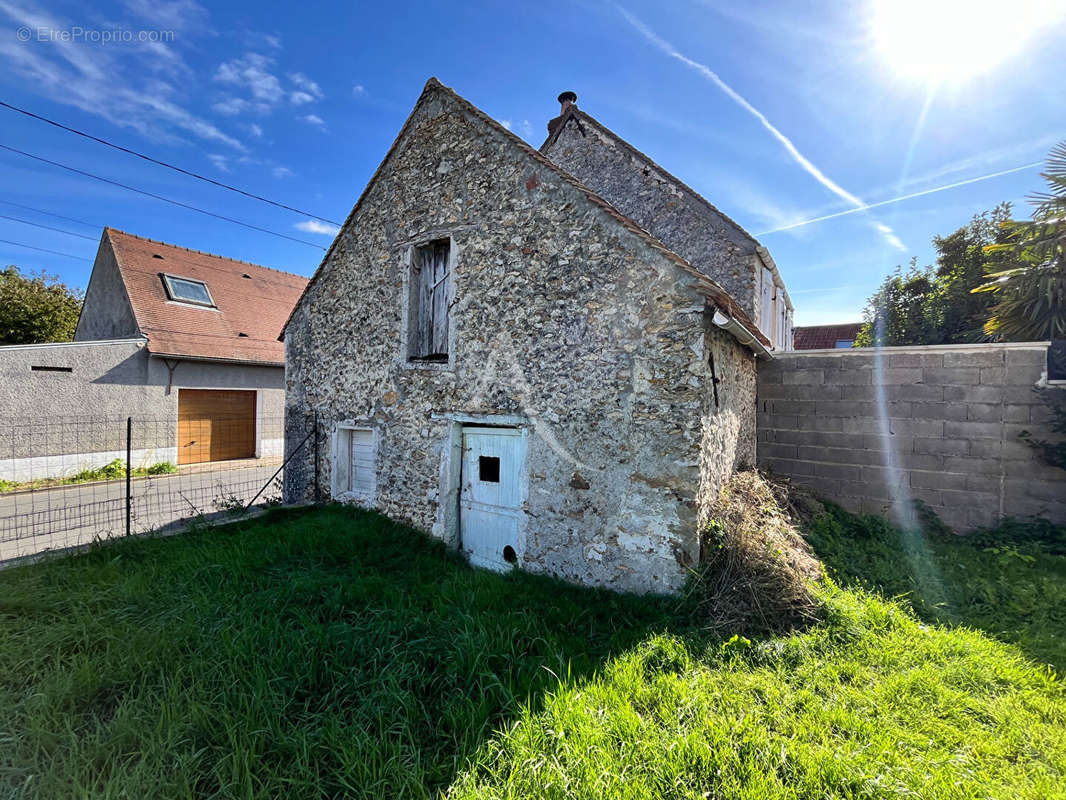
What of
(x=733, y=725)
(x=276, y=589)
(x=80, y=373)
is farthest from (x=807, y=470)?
(x=80, y=373)

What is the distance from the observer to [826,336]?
1147 inches

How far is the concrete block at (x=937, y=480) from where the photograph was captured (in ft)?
20.1

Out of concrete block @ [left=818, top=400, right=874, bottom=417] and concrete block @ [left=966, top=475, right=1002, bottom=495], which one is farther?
concrete block @ [left=818, top=400, right=874, bottom=417]

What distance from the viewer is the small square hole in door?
5781mm

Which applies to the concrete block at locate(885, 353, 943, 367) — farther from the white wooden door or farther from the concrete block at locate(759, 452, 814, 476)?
the white wooden door

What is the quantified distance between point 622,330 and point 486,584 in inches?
120

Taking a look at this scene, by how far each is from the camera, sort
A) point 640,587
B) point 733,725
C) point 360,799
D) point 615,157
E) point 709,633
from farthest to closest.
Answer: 1. point 615,157
2. point 640,587
3. point 709,633
4. point 733,725
5. point 360,799

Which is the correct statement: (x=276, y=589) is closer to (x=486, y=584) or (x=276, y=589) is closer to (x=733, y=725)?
(x=486, y=584)

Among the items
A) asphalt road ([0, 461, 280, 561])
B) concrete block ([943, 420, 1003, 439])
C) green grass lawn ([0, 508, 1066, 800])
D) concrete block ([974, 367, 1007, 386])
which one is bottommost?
asphalt road ([0, 461, 280, 561])

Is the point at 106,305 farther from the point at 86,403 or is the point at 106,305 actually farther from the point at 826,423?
the point at 826,423

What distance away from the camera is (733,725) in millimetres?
2812

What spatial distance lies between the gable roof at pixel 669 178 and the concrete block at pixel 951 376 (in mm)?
3099

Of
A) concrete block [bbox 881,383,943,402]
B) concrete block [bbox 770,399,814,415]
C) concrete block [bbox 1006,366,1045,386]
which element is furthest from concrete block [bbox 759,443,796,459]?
concrete block [bbox 1006,366,1045,386]

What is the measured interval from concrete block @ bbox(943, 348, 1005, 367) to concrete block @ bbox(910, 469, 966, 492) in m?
1.54
